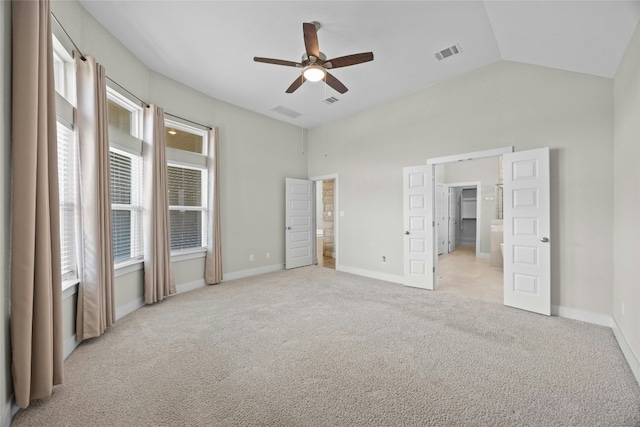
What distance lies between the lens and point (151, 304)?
3.70 meters

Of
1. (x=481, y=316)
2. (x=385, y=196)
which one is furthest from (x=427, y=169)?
(x=481, y=316)

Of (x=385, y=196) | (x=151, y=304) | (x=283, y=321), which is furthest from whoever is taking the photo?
(x=385, y=196)

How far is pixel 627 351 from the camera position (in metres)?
2.33

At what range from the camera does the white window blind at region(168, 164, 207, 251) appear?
4352 millimetres

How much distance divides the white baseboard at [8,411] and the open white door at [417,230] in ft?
15.1

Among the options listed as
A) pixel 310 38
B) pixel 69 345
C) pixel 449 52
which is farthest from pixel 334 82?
pixel 69 345

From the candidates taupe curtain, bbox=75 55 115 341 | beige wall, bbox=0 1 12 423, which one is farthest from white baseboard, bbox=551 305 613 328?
taupe curtain, bbox=75 55 115 341

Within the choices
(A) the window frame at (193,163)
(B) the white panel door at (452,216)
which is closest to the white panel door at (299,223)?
(A) the window frame at (193,163)

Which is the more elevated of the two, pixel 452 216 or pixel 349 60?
pixel 349 60

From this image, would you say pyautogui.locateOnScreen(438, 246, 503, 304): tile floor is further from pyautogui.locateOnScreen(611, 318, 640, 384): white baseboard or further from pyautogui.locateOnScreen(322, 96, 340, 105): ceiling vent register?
pyautogui.locateOnScreen(322, 96, 340, 105): ceiling vent register

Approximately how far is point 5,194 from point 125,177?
2.10 meters

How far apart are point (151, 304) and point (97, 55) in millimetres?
3091

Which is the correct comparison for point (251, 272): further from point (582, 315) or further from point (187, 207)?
point (582, 315)

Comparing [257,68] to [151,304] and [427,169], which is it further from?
[151,304]
